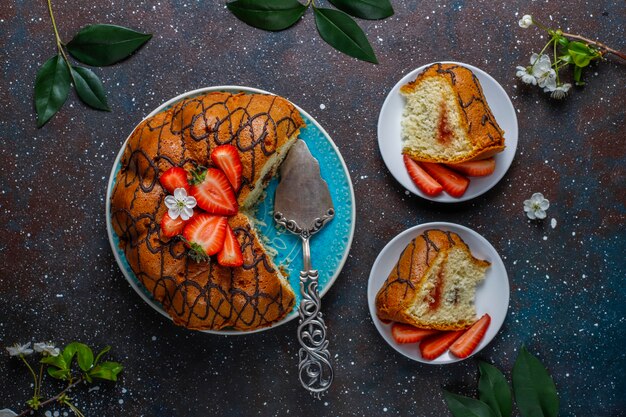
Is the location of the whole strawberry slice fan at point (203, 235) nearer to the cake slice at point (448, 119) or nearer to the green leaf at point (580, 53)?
the cake slice at point (448, 119)

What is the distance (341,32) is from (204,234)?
3.08ft

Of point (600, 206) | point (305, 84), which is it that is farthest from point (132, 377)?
point (600, 206)

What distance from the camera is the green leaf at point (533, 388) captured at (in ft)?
7.40

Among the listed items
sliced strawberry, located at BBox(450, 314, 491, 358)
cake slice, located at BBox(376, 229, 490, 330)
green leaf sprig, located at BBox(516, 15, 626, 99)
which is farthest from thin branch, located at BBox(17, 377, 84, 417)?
green leaf sprig, located at BBox(516, 15, 626, 99)

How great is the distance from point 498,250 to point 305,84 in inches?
37.7

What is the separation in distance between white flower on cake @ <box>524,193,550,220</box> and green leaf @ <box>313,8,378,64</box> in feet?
2.68

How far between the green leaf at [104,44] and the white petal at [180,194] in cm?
Answer: 72

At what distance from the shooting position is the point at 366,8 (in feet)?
7.80

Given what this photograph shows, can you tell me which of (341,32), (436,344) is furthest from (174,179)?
(436,344)

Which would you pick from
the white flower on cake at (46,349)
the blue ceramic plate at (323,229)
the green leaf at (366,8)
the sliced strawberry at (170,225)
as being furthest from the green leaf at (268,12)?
the white flower on cake at (46,349)

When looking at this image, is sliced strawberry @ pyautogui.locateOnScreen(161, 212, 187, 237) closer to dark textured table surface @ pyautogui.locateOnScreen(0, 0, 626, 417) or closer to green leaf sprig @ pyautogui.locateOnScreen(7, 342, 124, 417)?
dark textured table surface @ pyautogui.locateOnScreen(0, 0, 626, 417)

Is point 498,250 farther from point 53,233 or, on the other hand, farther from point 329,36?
point 53,233

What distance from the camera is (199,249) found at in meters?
1.94

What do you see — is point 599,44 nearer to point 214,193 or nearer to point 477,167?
point 477,167
